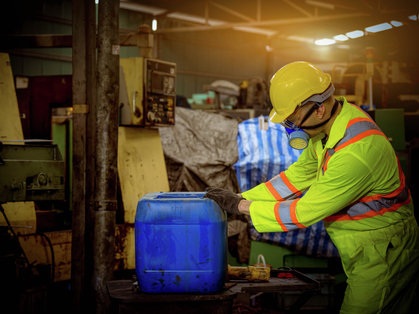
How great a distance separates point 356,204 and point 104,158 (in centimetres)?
171

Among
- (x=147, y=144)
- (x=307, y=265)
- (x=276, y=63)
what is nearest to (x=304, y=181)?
(x=147, y=144)

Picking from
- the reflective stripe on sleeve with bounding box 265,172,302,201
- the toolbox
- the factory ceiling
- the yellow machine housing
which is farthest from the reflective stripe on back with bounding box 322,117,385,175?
the factory ceiling

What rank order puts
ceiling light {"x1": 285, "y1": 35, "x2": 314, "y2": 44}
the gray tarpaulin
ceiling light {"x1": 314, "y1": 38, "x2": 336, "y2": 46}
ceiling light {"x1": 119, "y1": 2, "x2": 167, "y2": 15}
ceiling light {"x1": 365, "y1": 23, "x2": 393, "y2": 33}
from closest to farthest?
the gray tarpaulin, ceiling light {"x1": 119, "y1": 2, "x2": 167, "y2": 15}, ceiling light {"x1": 365, "y1": 23, "x2": 393, "y2": 33}, ceiling light {"x1": 314, "y1": 38, "x2": 336, "y2": 46}, ceiling light {"x1": 285, "y1": 35, "x2": 314, "y2": 44}

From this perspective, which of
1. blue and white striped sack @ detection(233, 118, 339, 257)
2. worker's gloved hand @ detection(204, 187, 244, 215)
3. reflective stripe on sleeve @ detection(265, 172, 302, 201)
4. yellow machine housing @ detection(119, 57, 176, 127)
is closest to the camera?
worker's gloved hand @ detection(204, 187, 244, 215)

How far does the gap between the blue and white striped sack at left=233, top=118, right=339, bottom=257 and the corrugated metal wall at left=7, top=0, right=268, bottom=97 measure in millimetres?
6599

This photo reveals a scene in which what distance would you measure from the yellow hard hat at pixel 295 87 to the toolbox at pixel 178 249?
0.67 meters

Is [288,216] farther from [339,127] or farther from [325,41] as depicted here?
[325,41]

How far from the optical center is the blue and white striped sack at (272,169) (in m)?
4.59

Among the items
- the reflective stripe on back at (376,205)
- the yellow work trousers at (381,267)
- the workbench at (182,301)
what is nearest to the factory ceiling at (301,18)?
the reflective stripe on back at (376,205)

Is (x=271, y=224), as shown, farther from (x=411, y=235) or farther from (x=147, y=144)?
(x=147, y=144)

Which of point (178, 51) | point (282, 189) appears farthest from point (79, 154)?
point (178, 51)

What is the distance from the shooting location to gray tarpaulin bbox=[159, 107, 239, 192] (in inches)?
186

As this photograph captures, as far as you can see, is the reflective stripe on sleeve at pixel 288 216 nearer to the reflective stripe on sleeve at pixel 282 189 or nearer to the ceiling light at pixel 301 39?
the reflective stripe on sleeve at pixel 282 189

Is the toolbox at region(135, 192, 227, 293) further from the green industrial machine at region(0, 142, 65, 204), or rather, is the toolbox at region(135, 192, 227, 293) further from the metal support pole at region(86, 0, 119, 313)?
the green industrial machine at region(0, 142, 65, 204)
